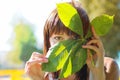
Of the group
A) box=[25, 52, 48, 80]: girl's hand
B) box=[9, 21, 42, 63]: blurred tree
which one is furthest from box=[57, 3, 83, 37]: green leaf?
box=[9, 21, 42, 63]: blurred tree

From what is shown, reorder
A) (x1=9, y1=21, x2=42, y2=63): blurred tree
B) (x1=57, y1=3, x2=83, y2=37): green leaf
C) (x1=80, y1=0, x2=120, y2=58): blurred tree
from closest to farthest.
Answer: (x1=57, y1=3, x2=83, y2=37): green leaf → (x1=80, y1=0, x2=120, y2=58): blurred tree → (x1=9, y1=21, x2=42, y2=63): blurred tree

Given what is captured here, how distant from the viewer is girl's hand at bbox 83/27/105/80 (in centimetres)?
53

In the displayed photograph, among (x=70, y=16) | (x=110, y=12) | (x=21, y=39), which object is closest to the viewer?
(x=70, y=16)

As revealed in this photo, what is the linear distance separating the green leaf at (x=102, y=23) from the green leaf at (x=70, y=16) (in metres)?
0.03

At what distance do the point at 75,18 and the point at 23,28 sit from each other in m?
4.84

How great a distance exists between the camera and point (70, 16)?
0.51m

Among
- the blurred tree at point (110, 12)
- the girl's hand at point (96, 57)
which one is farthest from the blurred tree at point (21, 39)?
the girl's hand at point (96, 57)

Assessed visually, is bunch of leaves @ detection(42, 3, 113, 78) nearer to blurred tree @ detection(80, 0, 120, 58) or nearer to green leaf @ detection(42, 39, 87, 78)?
green leaf @ detection(42, 39, 87, 78)

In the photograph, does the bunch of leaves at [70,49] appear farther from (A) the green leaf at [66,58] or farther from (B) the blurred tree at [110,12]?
(B) the blurred tree at [110,12]

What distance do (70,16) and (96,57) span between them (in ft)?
0.30

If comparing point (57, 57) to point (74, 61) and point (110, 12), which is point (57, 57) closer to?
point (74, 61)

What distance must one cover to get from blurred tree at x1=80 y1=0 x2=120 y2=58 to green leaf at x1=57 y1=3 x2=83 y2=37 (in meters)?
2.65

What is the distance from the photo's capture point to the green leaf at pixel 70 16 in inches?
19.6

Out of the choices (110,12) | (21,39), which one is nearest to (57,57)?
(110,12)
